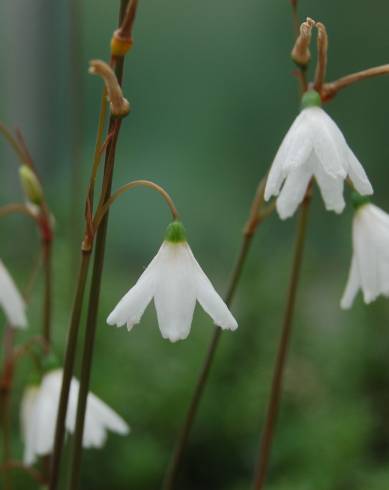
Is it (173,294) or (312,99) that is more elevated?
(312,99)

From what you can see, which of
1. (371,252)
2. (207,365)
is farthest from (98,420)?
(371,252)

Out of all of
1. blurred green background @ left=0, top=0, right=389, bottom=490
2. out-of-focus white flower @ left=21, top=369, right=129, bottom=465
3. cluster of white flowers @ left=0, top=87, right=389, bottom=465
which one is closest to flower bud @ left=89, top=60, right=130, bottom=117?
cluster of white flowers @ left=0, top=87, right=389, bottom=465

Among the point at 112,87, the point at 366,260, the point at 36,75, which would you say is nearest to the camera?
the point at 112,87

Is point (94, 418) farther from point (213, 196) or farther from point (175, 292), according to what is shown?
point (213, 196)

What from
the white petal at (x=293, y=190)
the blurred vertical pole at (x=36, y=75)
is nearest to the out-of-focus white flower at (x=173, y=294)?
the white petal at (x=293, y=190)

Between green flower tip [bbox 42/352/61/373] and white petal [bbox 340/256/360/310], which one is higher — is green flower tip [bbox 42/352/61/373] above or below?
below

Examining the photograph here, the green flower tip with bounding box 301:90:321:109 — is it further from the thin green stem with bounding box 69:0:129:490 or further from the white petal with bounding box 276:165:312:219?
the thin green stem with bounding box 69:0:129:490
